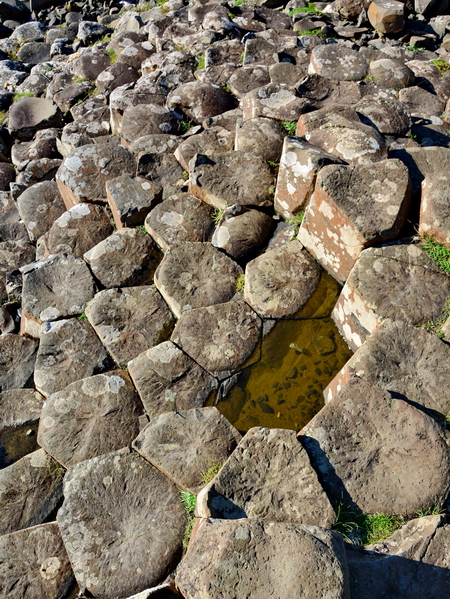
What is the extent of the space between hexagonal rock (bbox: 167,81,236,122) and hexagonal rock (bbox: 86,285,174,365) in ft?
8.60

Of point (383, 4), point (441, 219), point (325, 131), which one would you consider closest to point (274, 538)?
point (441, 219)

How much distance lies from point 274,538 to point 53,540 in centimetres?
134

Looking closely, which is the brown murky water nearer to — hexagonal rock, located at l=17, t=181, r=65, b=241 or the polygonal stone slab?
the polygonal stone slab

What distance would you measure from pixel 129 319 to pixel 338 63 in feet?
13.7

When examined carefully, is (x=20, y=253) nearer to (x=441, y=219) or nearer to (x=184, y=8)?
(x=441, y=219)

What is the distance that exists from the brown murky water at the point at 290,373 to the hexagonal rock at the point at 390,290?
18cm

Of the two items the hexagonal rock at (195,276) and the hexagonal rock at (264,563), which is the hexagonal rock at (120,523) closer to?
the hexagonal rock at (264,563)

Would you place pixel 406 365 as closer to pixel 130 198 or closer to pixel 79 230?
pixel 130 198

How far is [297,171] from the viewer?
3.94m

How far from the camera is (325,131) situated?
14.2ft

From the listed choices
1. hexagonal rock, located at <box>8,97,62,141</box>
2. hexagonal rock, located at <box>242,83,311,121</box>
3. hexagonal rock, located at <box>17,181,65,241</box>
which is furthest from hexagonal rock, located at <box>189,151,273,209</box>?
hexagonal rock, located at <box>8,97,62,141</box>

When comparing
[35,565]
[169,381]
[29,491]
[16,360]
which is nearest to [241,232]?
[169,381]

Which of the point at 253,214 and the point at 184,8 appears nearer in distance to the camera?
the point at 253,214

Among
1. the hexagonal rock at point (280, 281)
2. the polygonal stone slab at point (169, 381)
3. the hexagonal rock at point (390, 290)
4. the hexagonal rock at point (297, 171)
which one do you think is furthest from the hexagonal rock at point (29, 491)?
the hexagonal rock at point (297, 171)
